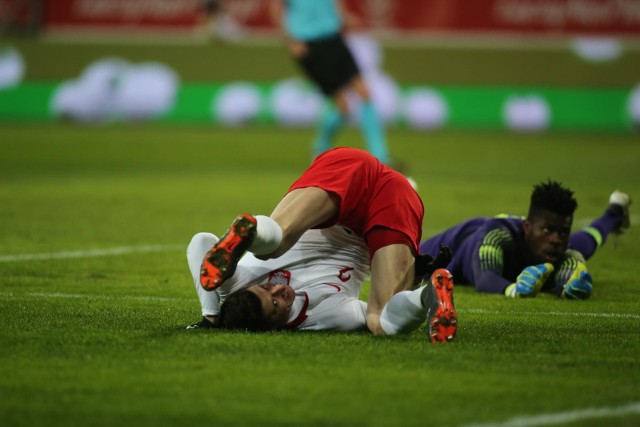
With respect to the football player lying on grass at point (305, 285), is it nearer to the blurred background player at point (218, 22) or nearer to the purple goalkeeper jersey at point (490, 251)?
the purple goalkeeper jersey at point (490, 251)

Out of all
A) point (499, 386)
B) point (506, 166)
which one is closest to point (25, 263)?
point (499, 386)

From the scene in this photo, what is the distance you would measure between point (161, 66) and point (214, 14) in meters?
1.35

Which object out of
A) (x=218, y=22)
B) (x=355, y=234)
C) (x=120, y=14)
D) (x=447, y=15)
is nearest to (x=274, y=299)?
(x=355, y=234)

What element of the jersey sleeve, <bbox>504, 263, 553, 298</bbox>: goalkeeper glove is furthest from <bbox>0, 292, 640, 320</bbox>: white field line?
the jersey sleeve

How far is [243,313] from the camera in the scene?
222 inches

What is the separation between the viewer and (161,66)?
2258 cm

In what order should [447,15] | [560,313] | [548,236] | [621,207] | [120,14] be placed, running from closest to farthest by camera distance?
1. [560,313]
2. [548,236]
3. [621,207]
4. [447,15]
5. [120,14]

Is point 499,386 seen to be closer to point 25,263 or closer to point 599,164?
point 25,263

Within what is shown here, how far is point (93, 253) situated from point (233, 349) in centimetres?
Answer: 380

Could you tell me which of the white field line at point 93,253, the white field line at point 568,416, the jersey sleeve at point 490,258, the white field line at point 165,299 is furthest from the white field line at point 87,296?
the white field line at point 568,416

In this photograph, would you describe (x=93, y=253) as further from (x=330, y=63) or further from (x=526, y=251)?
(x=330, y=63)

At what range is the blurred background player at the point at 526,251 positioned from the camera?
7.23m

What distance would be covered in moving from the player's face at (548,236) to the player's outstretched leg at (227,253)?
2.47 m

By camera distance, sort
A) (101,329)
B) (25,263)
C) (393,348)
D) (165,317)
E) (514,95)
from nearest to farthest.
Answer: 1. (393,348)
2. (101,329)
3. (165,317)
4. (25,263)
5. (514,95)
